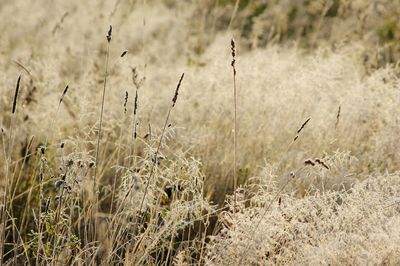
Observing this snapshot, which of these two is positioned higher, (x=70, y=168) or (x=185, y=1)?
(x=185, y=1)

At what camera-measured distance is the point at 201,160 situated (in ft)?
10.3

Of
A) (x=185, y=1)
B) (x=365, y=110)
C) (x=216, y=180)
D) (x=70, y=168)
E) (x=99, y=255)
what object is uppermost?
(x=185, y=1)

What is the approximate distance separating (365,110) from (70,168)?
1.96m

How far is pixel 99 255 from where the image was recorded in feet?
7.56

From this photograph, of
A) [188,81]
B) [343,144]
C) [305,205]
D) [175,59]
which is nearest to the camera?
[305,205]

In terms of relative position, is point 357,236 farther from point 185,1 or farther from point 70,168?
point 185,1

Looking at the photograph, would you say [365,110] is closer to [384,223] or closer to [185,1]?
[384,223]

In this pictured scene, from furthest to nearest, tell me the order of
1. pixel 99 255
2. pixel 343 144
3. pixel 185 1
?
pixel 185 1, pixel 343 144, pixel 99 255

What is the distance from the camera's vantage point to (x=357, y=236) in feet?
6.09

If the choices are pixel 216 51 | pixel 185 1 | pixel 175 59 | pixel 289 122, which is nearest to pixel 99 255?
pixel 289 122

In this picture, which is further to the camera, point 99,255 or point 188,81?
point 188,81

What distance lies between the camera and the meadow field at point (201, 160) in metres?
2.00

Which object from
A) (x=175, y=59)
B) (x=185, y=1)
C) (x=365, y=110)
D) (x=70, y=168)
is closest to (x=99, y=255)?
(x=70, y=168)

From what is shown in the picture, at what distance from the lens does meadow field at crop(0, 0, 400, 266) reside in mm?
1995
